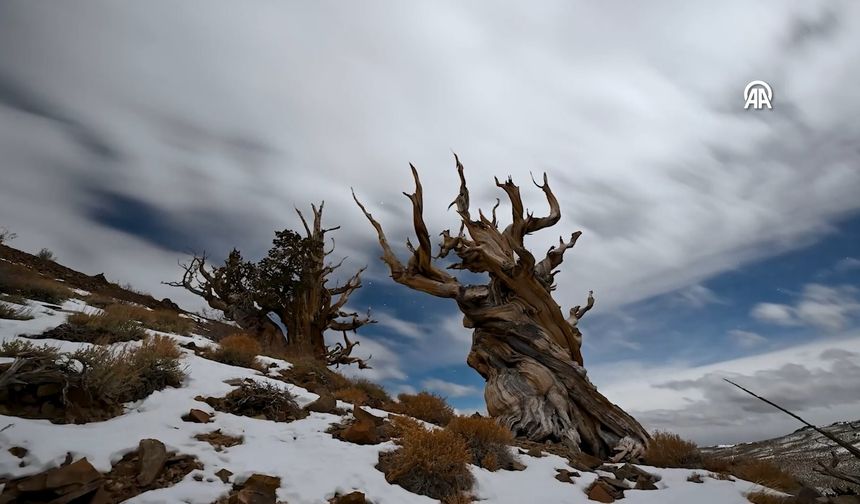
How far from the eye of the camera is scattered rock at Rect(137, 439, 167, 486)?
4469 mm

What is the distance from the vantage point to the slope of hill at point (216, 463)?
4.22 m

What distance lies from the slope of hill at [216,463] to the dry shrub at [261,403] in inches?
4.9

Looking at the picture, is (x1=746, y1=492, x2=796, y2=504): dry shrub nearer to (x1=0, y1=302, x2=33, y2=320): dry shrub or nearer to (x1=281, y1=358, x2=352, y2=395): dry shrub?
(x1=281, y1=358, x2=352, y2=395): dry shrub

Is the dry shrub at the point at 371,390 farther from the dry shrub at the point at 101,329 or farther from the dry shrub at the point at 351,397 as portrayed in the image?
the dry shrub at the point at 101,329

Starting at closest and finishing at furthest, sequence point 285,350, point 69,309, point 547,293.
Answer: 1. point 69,309
2. point 547,293
3. point 285,350

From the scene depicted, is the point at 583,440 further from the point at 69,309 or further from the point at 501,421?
the point at 69,309

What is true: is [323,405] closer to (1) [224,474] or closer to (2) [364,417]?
(2) [364,417]

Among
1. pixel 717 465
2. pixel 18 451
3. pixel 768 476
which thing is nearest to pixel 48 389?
pixel 18 451

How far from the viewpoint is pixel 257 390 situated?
7.38 m

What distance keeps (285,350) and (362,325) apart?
487 centimetres

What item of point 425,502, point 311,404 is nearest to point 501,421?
point 311,404

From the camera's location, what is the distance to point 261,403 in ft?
23.9

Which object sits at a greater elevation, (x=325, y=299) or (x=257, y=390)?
(x=325, y=299)

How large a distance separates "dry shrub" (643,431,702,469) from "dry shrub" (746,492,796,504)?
2.85 metres
